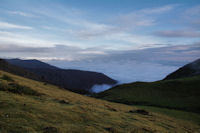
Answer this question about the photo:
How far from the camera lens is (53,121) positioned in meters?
11.2

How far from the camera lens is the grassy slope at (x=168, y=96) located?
47844 mm

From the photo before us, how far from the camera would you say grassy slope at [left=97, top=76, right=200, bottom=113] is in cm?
4784

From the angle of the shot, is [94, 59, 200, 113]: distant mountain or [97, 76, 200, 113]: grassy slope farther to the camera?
[97, 76, 200, 113]: grassy slope

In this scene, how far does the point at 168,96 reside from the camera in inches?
2259

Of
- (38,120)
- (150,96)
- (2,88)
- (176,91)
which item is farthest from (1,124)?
(176,91)

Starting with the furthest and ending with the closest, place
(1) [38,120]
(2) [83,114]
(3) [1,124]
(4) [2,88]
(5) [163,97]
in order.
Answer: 1. (5) [163,97]
2. (4) [2,88]
3. (2) [83,114]
4. (1) [38,120]
5. (3) [1,124]

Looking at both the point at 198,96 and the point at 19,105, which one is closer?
the point at 19,105

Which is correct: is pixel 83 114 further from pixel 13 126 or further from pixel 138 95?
pixel 138 95

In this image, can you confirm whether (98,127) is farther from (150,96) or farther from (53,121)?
(150,96)

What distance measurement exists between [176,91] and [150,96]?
1180 cm

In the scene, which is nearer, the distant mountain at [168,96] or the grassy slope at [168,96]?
the distant mountain at [168,96]

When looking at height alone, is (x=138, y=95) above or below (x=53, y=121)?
below

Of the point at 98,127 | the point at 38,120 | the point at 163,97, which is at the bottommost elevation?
the point at 163,97

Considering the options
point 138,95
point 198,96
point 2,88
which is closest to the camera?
point 2,88
